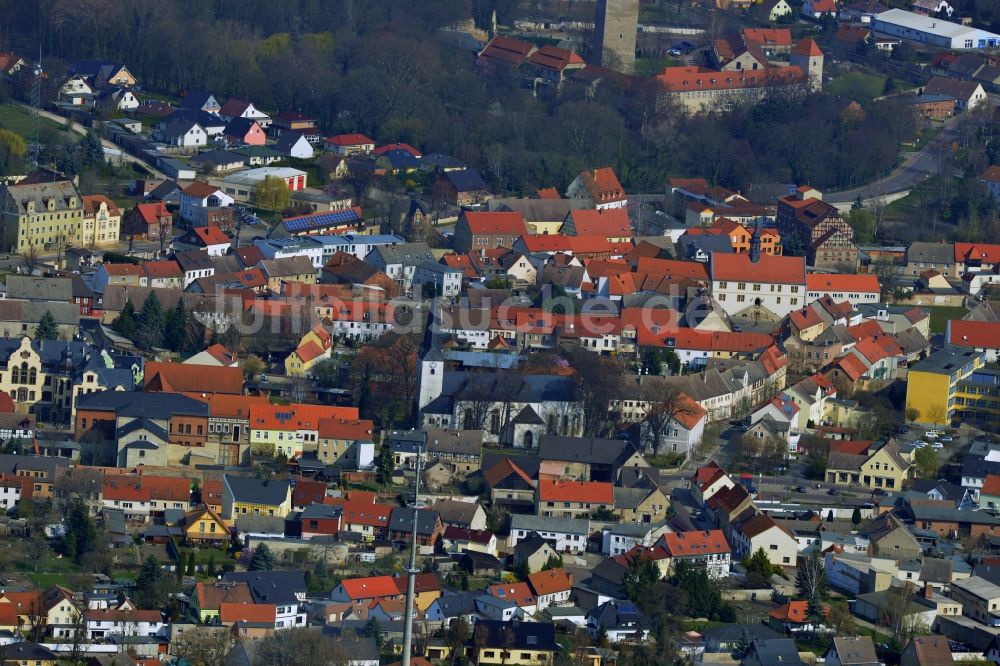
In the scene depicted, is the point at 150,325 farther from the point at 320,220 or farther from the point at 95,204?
the point at 320,220

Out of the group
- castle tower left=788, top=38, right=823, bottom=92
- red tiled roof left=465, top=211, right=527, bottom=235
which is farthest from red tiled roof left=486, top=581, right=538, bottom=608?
castle tower left=788, top=38, right=823, bottom=92

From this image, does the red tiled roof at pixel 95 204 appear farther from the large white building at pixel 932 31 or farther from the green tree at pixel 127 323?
the large white building at pixel 932 31

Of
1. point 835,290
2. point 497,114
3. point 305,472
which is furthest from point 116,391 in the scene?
point 497,114

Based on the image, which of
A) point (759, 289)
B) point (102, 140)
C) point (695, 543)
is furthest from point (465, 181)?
point (695, 543)

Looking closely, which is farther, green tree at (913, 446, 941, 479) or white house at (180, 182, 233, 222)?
white house at (180, 182, 233, 222)

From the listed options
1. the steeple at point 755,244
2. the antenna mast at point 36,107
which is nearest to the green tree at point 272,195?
→ the antenna mast at point 36,107

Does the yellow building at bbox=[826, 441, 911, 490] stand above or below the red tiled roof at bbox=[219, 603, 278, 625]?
above

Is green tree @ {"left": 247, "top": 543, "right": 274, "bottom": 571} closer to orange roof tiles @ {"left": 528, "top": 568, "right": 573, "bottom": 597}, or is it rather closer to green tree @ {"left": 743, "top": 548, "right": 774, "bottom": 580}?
orange roof tiles @ {"left": 528, "top": 568, "right": 573, "bottom": 597}
